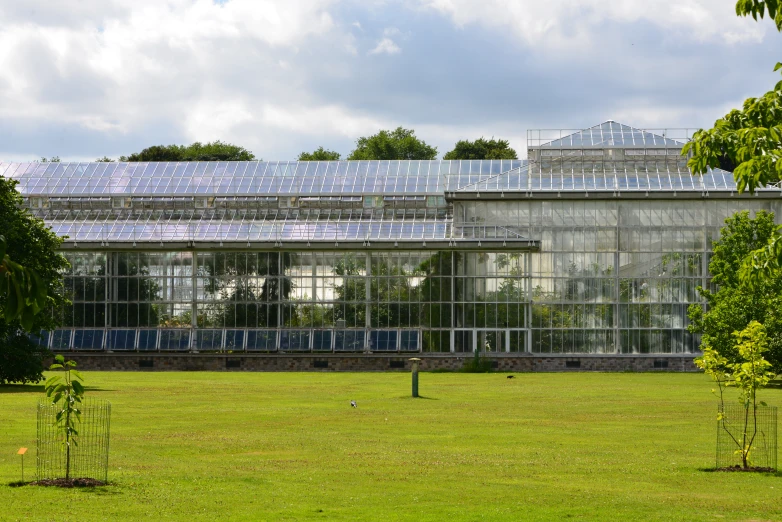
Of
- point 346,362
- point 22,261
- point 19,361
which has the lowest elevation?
point 19,361

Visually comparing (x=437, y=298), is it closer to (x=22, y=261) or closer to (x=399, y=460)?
(x=22, y=261)

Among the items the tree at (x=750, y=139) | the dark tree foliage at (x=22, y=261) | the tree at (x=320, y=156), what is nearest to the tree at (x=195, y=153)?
the tree at (x=320, y=156)

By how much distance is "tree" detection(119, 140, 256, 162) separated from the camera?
120 meters

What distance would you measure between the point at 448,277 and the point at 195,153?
61318 millimetres

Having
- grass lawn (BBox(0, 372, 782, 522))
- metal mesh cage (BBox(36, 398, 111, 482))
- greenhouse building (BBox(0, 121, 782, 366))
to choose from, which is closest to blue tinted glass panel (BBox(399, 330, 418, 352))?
greenhouse building (BBox(0, 121, 782, 366))

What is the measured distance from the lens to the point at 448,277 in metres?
73.3

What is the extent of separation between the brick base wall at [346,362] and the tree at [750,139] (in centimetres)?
5785

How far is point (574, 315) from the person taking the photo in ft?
241

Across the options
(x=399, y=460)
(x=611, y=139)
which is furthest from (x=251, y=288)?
(x=399, y=460)

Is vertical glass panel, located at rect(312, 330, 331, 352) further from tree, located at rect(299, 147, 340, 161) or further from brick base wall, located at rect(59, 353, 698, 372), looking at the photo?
tree, located at rect(299, 147, 340, 161)

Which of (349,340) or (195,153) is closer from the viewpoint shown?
(349,340)

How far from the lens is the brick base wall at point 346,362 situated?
71688mm

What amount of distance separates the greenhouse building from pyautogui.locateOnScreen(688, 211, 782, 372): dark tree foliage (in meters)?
14.4

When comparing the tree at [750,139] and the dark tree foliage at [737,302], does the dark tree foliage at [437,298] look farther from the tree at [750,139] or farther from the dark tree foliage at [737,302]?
the tree at [750,139]
